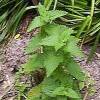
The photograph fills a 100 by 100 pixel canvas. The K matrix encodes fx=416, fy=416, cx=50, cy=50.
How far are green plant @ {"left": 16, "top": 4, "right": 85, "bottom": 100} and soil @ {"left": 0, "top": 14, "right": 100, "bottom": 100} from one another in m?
0.36

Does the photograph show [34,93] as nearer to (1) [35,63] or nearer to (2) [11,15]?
(1) [35,63]

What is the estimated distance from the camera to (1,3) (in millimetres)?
4641

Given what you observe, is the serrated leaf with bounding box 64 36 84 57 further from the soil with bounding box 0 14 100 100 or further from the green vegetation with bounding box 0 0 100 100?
the soil with bounding box 0 14 100 100

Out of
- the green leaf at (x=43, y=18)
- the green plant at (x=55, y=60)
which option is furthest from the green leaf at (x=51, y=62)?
the green leaf at (x=43, y=18)

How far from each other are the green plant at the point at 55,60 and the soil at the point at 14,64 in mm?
360

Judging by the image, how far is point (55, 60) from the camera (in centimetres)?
307

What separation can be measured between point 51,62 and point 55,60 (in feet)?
0.11

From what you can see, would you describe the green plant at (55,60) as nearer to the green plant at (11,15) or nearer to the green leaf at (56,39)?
→ the green leaf at (56,39)

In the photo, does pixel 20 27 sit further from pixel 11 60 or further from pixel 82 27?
pixel 82 27

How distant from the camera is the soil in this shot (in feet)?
11.9

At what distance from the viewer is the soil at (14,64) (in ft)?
11.9

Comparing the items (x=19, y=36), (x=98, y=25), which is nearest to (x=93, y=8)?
(x=98, y=25)

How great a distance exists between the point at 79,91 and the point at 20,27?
133 centimetres

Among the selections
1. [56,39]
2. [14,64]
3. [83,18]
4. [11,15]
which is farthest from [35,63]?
[11,15]
